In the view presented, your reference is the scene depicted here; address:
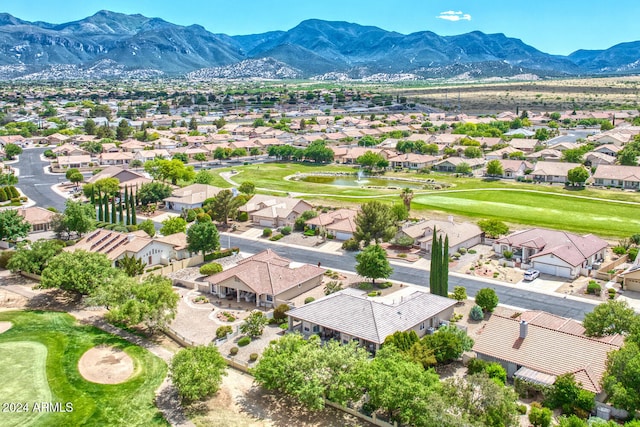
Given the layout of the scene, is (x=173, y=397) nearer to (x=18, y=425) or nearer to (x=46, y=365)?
(x=18, y=425)

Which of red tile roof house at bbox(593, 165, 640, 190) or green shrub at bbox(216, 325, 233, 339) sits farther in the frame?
red tile roof house at bbox(593, 165, 640, 190)

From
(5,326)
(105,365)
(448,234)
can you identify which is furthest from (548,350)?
(5,326)

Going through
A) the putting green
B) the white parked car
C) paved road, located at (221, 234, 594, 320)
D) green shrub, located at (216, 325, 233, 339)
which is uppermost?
the white parked car

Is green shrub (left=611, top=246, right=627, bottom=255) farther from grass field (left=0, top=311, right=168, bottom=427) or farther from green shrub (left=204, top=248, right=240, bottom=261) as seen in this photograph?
grass field (left=0, top=311, right=168, bottom=427)

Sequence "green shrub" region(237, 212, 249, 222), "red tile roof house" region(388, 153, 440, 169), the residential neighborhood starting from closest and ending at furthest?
1. the residential neighborhood
2. "green shrub" region(237, 212, 249, 222)
3. "red tile roof house" region(388, 153, 440, 169)

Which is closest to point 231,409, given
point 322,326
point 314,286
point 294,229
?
point 322,326

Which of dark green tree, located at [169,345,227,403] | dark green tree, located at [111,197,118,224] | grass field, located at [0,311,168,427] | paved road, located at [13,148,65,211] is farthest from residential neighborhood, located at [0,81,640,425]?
grass field, located at [0,311,168,427]

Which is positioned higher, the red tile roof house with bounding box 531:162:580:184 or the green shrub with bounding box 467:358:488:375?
the red tile roof house with bounding box 531:162:580:184

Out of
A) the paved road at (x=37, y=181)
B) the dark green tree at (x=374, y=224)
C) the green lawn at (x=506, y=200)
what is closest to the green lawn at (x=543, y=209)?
the green lawn at (x=506, y=200)
